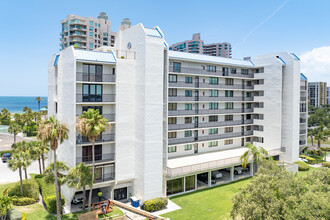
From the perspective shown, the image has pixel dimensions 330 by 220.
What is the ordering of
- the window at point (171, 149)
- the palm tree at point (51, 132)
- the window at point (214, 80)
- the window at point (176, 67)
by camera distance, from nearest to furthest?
the palm tree at point (51, 132)
the window at point (176, 67)
the window at point (171, 149)
the window at point (214, 80)

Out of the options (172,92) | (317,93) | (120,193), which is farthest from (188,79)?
(317,93)

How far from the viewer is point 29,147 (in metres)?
36.0

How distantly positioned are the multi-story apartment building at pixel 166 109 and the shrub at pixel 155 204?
111 cm

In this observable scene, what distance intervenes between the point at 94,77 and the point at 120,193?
623 inches

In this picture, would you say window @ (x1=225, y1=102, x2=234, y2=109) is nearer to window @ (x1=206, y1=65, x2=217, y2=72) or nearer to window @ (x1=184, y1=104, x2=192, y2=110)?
window @ (x1=206, y1=65, x2=217, y2=72)

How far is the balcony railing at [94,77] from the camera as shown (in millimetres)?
29172

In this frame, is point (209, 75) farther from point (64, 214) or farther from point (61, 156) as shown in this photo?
point (64, 214)

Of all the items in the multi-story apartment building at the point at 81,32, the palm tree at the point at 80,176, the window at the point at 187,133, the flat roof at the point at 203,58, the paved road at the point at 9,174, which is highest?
the multi-story apartment building at the point at 81,32

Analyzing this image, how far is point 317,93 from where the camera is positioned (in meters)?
176

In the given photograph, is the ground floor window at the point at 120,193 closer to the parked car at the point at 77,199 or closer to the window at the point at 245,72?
the parked car at the point at 77,199

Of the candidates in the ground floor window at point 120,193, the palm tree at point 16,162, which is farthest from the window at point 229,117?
the palm tree at point 16,162

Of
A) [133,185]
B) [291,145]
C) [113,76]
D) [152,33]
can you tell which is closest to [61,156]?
[133,185]

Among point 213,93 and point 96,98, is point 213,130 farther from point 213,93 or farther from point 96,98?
point 96,98

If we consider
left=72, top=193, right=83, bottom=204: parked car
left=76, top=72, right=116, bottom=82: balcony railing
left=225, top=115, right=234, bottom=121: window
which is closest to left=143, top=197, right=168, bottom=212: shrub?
left=72, top=193, right=83, bottom=204: parked car
